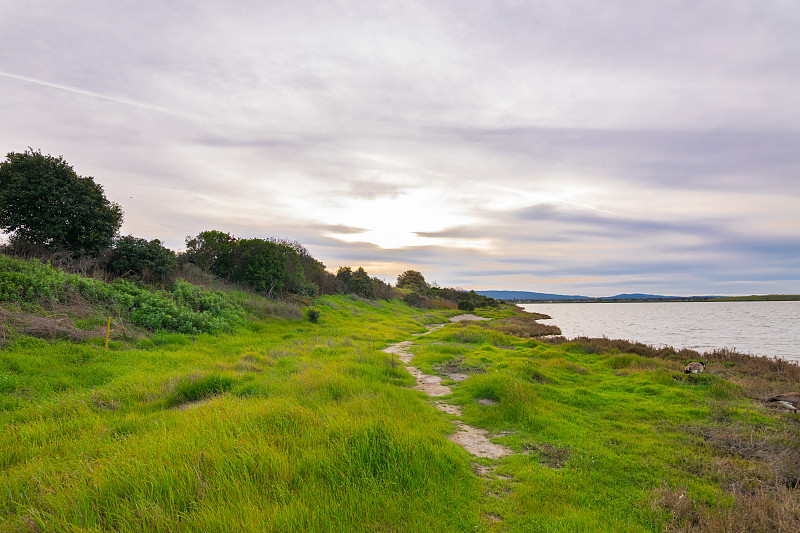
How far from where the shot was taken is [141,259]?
2055 centimetres

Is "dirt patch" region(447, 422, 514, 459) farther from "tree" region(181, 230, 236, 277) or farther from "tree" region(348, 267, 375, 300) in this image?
"tree" region(348, 267, 375, 300)

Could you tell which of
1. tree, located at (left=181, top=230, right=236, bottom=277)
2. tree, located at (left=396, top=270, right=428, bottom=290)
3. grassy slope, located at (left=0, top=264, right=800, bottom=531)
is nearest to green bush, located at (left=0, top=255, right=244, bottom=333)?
grassy slope, located at (left=0, top=264, right=800, bottom=531)

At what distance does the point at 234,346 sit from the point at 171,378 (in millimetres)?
7361

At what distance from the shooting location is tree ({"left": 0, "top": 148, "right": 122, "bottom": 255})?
1678cm

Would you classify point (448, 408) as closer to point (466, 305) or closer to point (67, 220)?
point (67, 220)

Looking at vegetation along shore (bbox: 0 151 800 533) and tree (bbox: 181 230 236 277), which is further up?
tree (bbox: 181 230 236 277)

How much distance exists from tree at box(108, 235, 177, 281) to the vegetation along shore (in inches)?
113

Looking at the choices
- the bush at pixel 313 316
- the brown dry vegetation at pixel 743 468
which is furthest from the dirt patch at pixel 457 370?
the bush at pixel 313 316

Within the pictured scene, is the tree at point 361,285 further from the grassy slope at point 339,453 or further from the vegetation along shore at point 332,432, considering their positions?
the grassy slope at point 339,453

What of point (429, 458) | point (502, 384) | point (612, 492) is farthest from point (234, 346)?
point (612, 492)

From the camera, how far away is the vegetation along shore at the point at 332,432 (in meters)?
3.88

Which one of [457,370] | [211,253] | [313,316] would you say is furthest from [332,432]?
→ [211,253]

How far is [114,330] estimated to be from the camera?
13.3m

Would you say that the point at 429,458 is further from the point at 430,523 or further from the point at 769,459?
the point at 769,459
